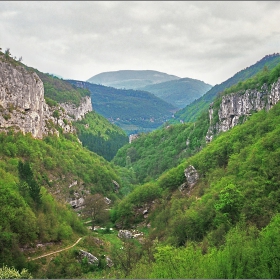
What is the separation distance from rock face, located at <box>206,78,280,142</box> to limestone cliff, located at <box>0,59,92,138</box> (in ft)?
169

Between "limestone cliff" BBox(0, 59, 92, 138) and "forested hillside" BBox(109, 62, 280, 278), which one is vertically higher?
"limestone cliff" BBox(0, 59, 92, 138)

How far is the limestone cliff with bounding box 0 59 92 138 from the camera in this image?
8300cm

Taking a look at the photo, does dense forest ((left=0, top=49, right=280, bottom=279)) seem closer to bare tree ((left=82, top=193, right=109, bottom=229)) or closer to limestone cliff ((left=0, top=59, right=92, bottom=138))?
bare tree ((left=82, top=193, right=109, bottom=229))

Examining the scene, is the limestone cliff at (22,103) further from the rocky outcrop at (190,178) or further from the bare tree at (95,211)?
the rocky outcrop at (190,178)

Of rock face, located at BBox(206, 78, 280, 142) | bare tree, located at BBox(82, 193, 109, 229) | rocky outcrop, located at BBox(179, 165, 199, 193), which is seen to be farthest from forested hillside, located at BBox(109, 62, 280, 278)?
rock face, located at BBox(206, 78, 280, 142)

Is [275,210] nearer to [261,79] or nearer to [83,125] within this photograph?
[261,79]

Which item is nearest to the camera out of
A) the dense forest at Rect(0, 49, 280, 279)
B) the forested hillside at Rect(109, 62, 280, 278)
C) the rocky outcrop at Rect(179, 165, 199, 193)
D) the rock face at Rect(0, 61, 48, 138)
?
the forested hillside at Rect(109, 62, 280, 278)

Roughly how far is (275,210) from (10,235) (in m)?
36.8

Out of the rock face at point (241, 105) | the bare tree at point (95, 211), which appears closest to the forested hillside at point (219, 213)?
the bare tree at point (95, 211)

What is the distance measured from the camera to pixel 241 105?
331ft

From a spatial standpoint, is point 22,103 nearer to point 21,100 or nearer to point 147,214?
point 21,100

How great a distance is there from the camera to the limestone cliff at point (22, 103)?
3268 inches

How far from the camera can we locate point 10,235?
5034cm

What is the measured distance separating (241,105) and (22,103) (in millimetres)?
60870
